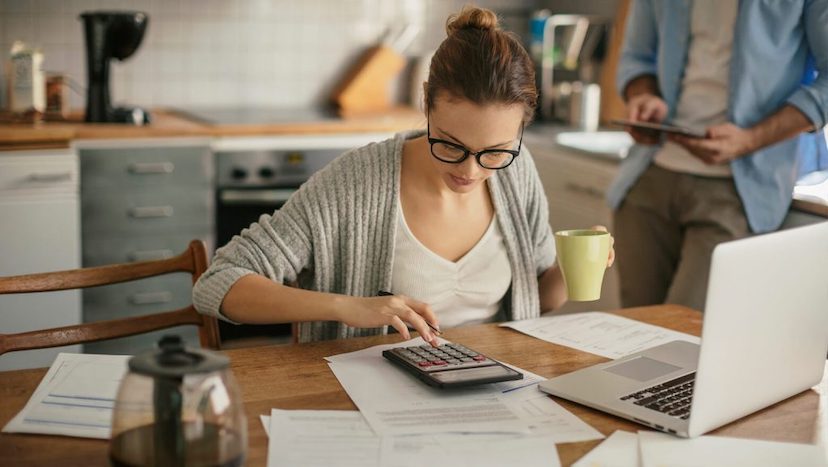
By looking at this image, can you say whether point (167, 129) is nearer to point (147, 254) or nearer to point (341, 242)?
point (147, 254)

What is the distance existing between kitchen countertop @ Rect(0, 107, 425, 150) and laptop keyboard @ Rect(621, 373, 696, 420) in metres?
1.61

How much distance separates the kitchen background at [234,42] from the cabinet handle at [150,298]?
3.05 ft

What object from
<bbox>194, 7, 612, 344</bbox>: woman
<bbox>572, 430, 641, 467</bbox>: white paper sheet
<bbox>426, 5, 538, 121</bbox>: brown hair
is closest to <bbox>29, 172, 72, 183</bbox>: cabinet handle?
<bbox>194, 7, 612, 344</bbox>: woman

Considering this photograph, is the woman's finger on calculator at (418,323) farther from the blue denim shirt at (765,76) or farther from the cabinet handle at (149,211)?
the cabinet handle at (149,211)

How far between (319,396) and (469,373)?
0.75 feet

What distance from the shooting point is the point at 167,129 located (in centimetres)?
342

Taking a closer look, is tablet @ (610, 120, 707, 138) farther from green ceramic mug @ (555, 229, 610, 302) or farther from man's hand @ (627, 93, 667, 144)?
green ceramic mug @ (555, 229, 610, 302)

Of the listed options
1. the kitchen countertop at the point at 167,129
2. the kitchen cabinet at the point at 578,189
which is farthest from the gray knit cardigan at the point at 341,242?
the kitchen cabinet at the point at 578,189

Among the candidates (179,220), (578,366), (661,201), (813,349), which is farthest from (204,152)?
(813,349)

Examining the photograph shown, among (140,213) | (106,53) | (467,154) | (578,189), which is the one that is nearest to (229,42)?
(106,53)

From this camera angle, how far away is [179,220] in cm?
350

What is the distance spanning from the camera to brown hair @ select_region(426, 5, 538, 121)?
1677 mm

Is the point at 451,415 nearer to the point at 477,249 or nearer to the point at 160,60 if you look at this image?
the point at 477,249

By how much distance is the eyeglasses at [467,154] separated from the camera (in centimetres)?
167
